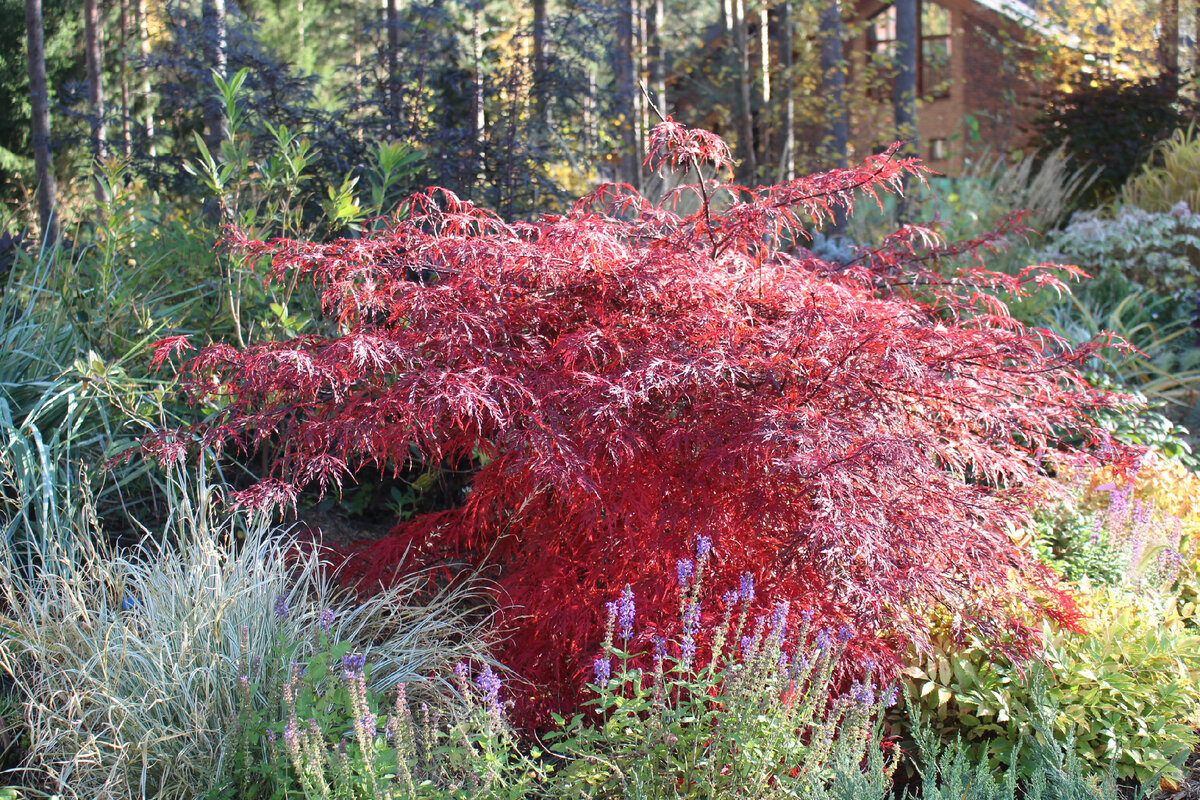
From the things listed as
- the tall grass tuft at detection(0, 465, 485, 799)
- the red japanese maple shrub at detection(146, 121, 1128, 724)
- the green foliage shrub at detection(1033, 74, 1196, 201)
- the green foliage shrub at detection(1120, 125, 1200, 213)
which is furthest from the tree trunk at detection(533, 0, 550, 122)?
the green foliage shrub at detection(1033, 74, 1196, 201)

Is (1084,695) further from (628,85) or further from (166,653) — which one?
(628,85)

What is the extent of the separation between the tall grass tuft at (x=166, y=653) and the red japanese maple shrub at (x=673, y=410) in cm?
37

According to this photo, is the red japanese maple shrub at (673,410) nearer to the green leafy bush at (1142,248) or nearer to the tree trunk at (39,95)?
the tree trunk at (39,95)

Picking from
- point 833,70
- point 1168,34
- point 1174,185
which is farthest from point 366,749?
point 1168,34

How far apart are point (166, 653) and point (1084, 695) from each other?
2.87 meters

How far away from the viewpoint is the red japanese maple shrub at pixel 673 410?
8.27 feet

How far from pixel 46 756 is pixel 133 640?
1.48ft

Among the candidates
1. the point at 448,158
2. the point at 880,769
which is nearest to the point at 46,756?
→ the point at 880,769

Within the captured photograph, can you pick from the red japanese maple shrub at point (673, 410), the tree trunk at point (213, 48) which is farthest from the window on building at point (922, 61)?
the red japanese maple shrub at point (673, 410)

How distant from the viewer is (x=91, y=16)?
40.5 ft

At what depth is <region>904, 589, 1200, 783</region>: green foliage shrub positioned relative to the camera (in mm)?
2852

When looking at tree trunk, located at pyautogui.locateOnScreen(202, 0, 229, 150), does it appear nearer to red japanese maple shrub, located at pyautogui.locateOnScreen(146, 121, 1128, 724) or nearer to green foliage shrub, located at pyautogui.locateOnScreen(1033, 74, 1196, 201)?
red japanese maple shrub, located at pyautogui.locateOnScreen(146, 121, 1128, 724)

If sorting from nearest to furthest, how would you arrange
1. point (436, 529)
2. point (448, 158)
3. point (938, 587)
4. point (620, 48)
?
1. point (938, 587)
2. point (436, 529)
3. point (448, 158)
4. point (620, 48)

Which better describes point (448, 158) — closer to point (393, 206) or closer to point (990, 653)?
point (393, 206)
